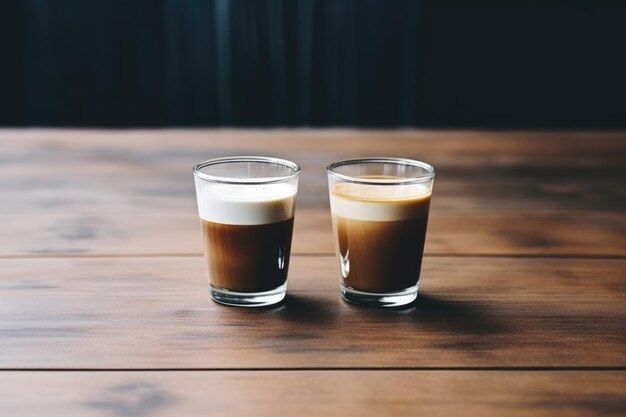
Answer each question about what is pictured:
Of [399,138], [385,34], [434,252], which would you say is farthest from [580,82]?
[434,252]

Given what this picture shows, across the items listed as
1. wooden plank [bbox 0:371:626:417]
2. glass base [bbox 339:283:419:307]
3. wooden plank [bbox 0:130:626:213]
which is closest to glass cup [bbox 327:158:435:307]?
glass base [bbox 339:283:419:307]

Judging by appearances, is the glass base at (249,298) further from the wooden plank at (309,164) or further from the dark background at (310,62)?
the dark background at (310,62)

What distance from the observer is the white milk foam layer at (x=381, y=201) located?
2.00 ft

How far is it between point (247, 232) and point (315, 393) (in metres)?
0.18

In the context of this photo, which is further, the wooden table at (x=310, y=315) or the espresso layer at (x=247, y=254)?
the espresso layer at (x=247, y=254)

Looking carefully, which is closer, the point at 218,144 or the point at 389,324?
the point at 389,324

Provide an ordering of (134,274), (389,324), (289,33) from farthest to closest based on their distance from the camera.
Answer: (289,33) < (134,274) < (389,324)

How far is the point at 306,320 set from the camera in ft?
1.94

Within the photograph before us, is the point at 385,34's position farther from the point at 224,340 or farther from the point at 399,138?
the point at 224,340

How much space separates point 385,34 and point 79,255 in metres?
1.58

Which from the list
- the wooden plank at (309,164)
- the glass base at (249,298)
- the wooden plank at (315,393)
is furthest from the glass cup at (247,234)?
the wooden plank at (309,164)

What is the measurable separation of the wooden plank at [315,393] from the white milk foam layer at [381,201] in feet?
0.51

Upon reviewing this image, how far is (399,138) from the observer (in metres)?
1.42

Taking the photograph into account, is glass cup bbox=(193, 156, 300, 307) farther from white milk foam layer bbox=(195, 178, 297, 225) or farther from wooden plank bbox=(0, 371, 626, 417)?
wooden plank bbox=(0, 371, 626, 417)
